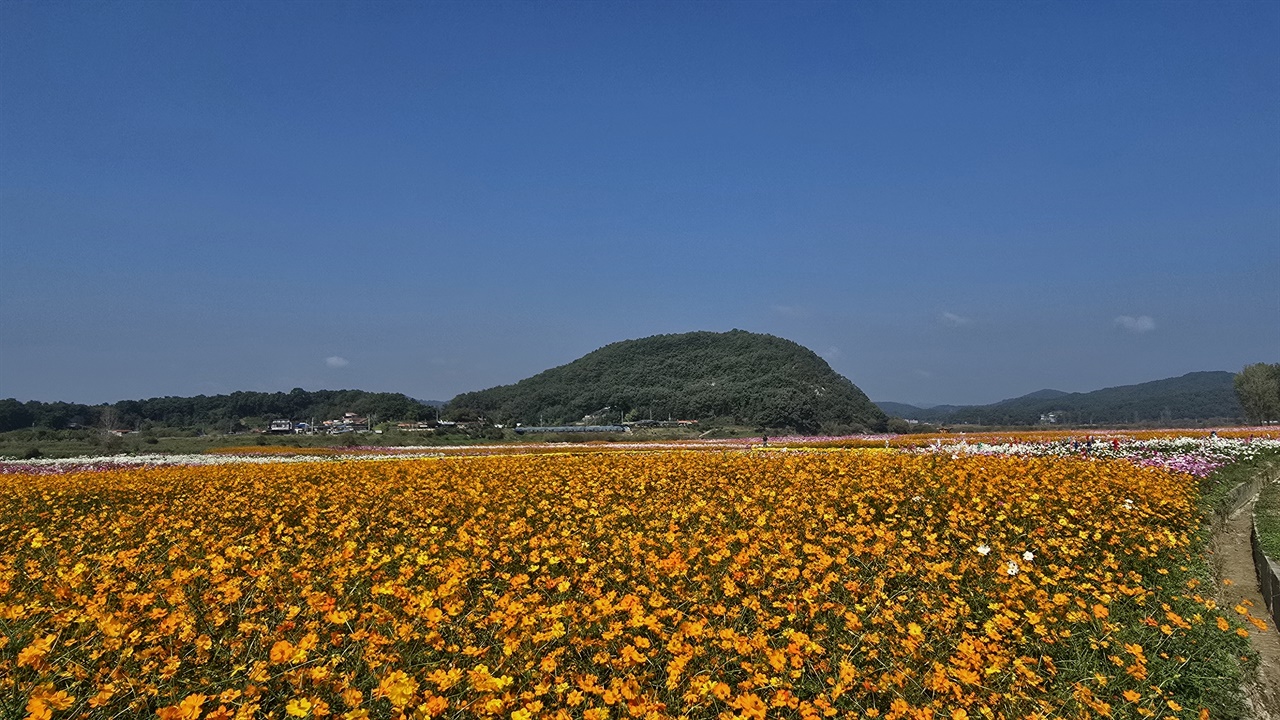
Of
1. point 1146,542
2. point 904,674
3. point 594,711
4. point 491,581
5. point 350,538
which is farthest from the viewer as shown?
point 1146,542

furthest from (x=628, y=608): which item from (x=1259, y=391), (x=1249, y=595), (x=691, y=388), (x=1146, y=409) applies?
(x=1146, y=409)

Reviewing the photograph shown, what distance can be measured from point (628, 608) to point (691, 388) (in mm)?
85907

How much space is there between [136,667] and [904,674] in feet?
13.0

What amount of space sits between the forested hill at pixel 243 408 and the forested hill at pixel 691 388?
7.54 meters

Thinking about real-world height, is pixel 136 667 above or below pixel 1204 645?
above

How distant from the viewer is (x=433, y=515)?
7594mm

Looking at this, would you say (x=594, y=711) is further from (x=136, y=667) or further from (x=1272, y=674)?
(x=1272, y=674)

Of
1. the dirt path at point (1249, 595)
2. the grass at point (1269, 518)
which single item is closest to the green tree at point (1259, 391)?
the grass at point (1269, 518)

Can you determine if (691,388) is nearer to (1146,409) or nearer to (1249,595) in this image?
(1146,409)

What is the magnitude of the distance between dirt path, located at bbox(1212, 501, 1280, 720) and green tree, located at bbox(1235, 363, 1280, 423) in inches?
2464

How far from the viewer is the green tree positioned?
186ft

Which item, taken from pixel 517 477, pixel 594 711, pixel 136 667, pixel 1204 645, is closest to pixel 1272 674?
pixel 1204 645

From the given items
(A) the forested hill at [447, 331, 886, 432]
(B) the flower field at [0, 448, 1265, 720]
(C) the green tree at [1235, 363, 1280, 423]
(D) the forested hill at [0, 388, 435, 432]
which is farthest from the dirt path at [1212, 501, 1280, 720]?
(D) the forested hill at [0, 388, 435, 432]

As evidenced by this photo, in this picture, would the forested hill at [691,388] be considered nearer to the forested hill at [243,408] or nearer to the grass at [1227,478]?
the forested hill at [243,408]
